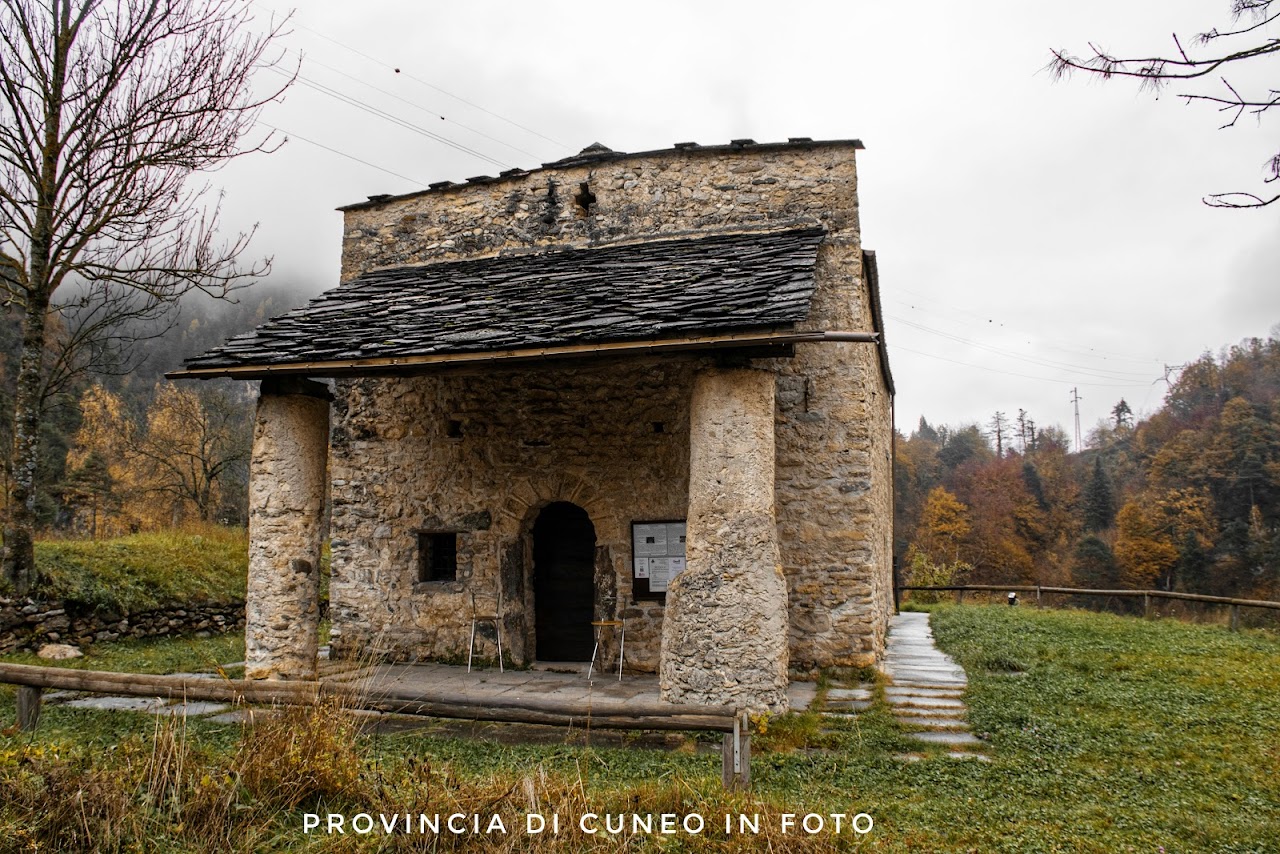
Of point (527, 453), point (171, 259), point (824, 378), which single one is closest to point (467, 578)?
point (527, 453)

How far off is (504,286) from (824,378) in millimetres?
3433

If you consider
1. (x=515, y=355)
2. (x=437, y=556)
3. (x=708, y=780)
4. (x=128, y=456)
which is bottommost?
(x=708, y=780)

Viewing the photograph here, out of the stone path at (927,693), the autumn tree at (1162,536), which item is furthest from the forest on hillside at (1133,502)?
the stone path at (927,693)

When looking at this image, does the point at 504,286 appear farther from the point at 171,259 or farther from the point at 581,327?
the point at 171,259

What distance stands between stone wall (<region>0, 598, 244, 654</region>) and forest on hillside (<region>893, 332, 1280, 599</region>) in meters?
22.5

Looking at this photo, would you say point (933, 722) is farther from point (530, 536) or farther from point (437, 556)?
point (437, 556)

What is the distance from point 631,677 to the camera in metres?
8.07

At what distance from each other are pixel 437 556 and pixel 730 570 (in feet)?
14.8

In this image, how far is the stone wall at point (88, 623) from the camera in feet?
28.6

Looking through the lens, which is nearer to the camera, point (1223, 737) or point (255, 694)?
point (255, 694)

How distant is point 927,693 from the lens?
284 inches

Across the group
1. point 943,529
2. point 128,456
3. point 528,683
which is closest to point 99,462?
point 128,456

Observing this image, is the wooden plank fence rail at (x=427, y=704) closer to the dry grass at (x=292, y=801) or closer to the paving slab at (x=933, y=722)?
the dry grass at (x=292, y=801)

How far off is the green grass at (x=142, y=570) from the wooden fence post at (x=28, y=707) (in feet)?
15.1
